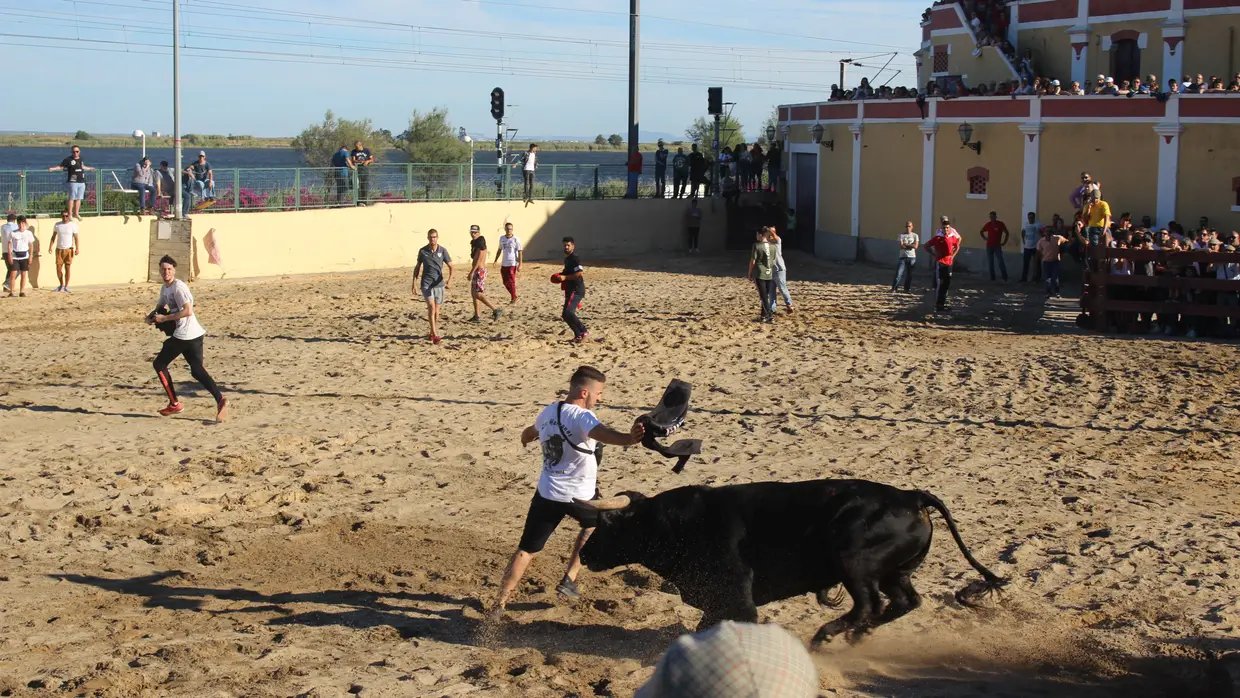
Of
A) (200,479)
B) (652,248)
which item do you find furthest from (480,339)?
(652,248)

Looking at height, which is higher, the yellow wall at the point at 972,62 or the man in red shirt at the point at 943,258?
the yellow wall at the point at 972,62

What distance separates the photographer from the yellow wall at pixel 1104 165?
82.1ft

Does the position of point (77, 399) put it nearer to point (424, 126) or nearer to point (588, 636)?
point (588, 636)

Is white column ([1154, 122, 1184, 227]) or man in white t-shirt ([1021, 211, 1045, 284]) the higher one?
white column ([1154, 122, 1184, 227])

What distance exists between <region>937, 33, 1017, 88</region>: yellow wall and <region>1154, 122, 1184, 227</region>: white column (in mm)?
6640

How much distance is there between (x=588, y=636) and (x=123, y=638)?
2614 mm

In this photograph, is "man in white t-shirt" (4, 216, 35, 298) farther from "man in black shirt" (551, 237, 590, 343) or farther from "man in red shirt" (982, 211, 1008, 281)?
"man in red shirt" (982, 211, 1008, 281)

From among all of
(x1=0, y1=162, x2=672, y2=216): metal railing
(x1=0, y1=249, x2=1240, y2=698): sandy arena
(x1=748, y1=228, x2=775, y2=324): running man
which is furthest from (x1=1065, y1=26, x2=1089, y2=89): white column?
(x1=748, y1=228, x2=775, y2=324): running man

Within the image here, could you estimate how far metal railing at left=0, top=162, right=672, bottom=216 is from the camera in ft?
83.2

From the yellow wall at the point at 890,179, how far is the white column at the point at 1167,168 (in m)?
6.50

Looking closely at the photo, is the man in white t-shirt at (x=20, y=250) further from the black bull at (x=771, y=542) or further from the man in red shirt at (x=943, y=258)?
the black bull at (x=771, y=542)

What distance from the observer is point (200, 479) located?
34.5ft

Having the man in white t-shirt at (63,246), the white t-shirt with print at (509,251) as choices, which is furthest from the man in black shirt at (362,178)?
the white t-shirt with print at (509,251)

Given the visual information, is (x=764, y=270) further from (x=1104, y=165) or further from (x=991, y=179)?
(x=991, y=179)
